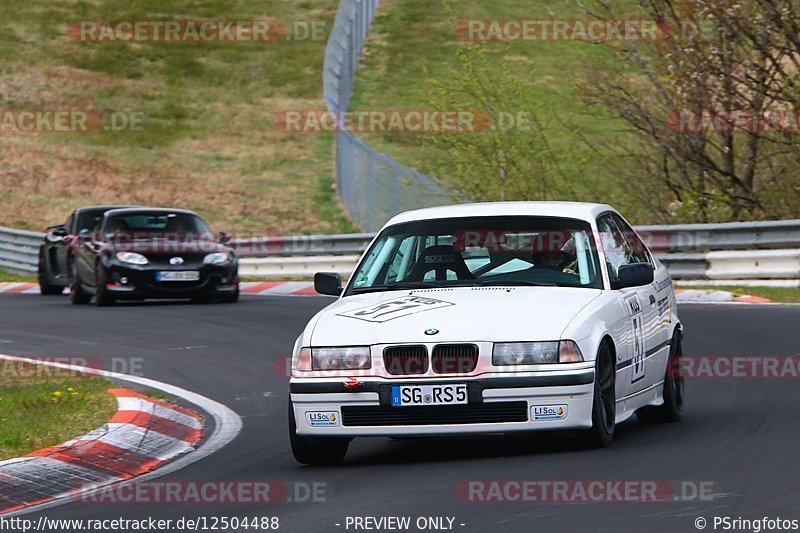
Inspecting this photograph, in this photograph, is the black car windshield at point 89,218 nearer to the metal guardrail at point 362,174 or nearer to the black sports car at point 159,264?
the black sports car at point 159,264

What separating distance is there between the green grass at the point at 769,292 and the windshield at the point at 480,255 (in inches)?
363

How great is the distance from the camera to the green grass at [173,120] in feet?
139

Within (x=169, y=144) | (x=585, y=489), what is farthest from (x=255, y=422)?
(x=169, y=144)

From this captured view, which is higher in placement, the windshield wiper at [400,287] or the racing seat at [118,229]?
the windshield wiper at [400,287]

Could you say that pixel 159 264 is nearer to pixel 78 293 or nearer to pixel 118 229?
pixel 118 229

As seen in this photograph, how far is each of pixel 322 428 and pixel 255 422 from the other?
7.54 feet

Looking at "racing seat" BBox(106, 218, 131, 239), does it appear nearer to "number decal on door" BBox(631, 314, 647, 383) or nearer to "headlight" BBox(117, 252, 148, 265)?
"headlight" BBox(117, 252, 148, 265)

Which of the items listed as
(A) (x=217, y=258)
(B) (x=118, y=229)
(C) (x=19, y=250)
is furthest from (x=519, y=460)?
(C) (x=19, y=250)

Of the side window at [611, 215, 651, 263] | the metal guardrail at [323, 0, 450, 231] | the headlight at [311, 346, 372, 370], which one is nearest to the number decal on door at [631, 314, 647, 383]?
the side window at [611, 215, 651, 263]

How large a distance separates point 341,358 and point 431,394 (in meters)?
0.56

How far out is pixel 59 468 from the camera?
8.36m

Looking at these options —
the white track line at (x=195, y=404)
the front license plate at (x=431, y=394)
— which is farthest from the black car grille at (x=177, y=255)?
the front license plate at (x=431, y=394)

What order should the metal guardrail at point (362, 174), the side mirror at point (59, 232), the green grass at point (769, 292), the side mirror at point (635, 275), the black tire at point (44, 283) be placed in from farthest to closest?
the metal guardrail at point (362, 174) → the black tire at point (44, 283) → the side mirror at point (59, 232) → the green grass at point (769, 292) → the side mirror at point (635, 275)

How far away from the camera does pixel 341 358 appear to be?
27.0 ft
